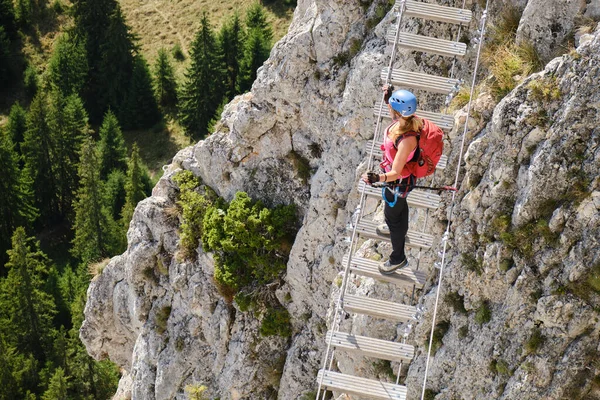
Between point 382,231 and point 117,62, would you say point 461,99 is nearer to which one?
point 382,231

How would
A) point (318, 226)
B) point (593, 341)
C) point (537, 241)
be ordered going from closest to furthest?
point (593, 341) < point (537, 241) < point (318, 226)

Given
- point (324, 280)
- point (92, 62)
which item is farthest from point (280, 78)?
point (92, 62)

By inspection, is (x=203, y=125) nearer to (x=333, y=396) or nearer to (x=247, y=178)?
(x=247, y=178)

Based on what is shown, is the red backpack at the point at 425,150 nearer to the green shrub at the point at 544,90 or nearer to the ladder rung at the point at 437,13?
the green shrub at the point at 544,90

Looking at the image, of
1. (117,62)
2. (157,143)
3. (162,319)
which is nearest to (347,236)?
(162,319)

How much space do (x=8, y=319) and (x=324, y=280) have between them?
167 ft

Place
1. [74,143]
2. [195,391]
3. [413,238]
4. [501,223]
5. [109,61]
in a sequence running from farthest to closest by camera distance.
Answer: [109,61] < [74,143] < [195,391] < [413,238] < [501,223]

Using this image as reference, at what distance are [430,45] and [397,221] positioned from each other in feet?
15.2

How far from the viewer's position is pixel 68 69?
299 ft

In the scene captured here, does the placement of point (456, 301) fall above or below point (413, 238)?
below

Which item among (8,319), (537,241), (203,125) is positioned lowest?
(8,319)

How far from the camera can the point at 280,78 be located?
70.1 feet

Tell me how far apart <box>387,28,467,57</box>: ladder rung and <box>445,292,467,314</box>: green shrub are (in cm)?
551

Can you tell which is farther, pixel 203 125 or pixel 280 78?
pixel 203 125
